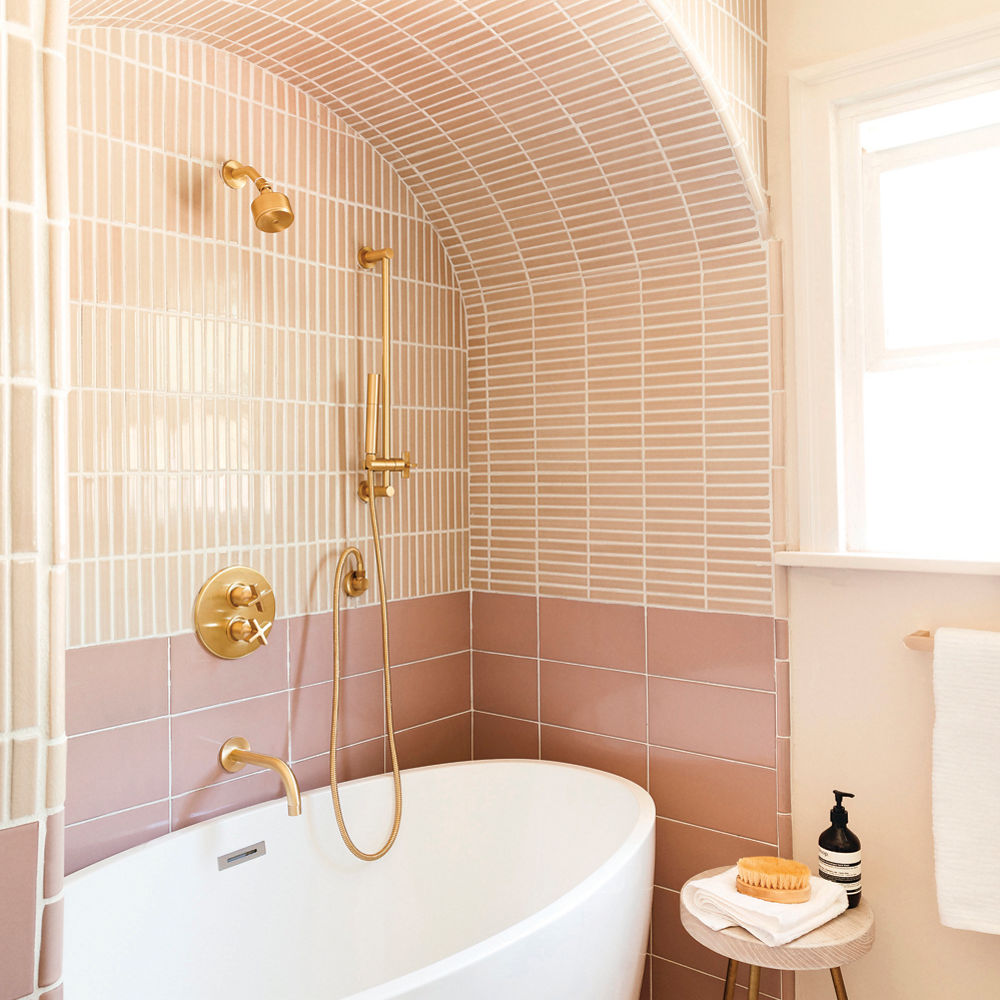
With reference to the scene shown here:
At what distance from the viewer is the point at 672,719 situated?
2160 mm

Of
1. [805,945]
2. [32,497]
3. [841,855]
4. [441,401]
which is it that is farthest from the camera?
[441,401]

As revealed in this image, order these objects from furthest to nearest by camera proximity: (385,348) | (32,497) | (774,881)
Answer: (385,348)
(774,881)
(32,497)

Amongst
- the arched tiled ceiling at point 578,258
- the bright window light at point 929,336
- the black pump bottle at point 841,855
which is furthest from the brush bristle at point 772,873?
the bright window light at point 929,336

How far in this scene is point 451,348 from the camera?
2529 millimetres

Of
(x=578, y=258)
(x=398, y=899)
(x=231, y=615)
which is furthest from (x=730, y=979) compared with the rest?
(x=578, y=258)

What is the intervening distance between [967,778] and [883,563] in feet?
1.42

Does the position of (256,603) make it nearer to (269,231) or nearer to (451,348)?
(269,231)

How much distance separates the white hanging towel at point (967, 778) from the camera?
5.39 ft

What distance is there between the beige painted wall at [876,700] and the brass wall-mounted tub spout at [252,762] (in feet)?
3.61

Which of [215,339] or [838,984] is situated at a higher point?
[215,339]

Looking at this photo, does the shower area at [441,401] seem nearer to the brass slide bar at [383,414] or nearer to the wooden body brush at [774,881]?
the brass slide bar at [383,414]

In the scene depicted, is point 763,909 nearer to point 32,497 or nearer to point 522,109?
point 32,497

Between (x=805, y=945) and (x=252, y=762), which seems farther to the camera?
(x=252, y=762)

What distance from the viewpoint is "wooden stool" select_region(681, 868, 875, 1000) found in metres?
1.57
